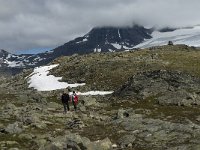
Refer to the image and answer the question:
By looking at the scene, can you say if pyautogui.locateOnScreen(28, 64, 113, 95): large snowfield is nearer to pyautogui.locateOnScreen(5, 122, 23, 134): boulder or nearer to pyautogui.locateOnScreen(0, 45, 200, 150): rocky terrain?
pyautogui.locateOnScreen(0, 45, 200, 150): rocky terrain

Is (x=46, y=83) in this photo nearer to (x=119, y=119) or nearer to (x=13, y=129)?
(x=119, y=119)

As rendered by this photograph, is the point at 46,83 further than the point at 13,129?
Yes

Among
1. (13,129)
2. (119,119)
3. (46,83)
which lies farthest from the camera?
(46,83)

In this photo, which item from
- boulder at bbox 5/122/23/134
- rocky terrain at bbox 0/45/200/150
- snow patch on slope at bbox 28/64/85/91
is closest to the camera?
rocky terrain at bbox 0/45/200/150

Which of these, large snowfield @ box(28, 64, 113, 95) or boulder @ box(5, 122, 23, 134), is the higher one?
boulder @ box(5, 122, 23, 134)

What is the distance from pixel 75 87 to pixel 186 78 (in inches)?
1457

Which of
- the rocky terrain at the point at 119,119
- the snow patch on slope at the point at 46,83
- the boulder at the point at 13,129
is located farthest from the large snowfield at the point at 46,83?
the boulder at the point at 13,129

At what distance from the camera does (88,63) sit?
449ft

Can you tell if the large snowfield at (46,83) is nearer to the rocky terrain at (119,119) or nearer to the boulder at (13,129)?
the rocky terrain at (119,119)

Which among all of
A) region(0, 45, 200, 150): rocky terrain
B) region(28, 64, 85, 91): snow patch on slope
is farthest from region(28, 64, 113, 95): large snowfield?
region(0, 45, 200, 150): rocky terrain

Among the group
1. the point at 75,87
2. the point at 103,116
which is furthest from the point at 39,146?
the point at 75,87

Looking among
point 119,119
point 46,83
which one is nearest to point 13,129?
point 119,119

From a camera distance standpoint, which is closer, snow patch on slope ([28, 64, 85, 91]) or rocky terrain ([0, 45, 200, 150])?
rocky terrain ([0, 45, 200, 150])

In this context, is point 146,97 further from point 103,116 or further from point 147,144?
point 147,144
